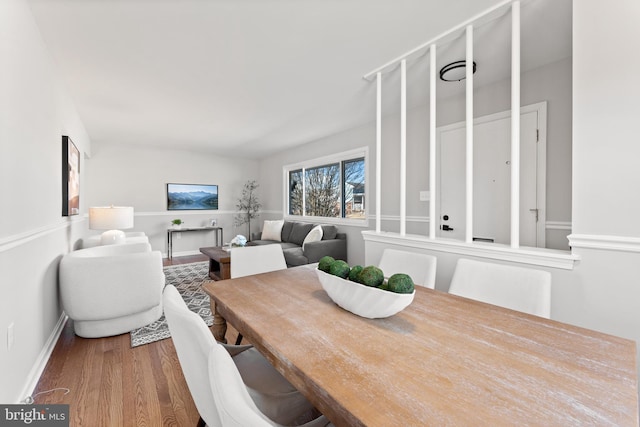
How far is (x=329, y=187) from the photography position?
541 cm

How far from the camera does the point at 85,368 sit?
199cm

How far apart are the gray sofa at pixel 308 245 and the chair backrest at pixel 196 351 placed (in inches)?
131

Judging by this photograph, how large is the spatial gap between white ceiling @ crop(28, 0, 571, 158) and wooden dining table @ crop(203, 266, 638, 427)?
190 cm

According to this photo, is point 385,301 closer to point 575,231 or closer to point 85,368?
point 575,231

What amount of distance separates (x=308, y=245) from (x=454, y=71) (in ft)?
9.33

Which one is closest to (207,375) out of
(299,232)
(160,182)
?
(299,232)

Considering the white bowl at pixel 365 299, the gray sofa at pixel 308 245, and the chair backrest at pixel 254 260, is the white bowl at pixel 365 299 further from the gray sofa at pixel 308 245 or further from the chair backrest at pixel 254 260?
the gray sofa at pixel 308 245

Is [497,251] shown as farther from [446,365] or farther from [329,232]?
[329,232]

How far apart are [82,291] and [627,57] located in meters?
3.85

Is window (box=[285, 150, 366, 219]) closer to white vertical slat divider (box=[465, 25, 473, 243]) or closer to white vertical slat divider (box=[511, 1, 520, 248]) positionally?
white vertical slat divider (box=[465, 25, 473, 243])

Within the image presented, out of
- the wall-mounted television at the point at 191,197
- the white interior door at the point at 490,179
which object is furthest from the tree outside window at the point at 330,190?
the wall-mounted television at the point at 191,197

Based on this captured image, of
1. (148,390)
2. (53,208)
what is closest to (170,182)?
(53,208)

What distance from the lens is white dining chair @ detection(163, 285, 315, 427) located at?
80 cm

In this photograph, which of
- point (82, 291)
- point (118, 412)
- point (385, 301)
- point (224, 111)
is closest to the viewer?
point (385, 301)
